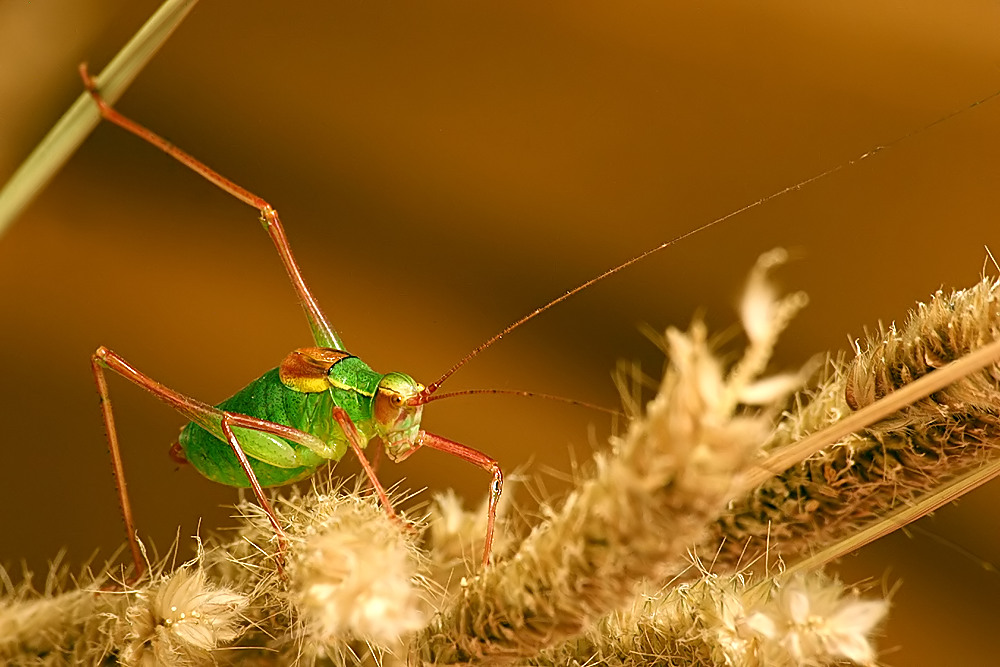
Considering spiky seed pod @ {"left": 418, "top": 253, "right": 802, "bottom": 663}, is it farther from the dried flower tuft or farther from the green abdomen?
the green abdomen

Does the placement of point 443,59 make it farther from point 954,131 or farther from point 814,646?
point 814,646

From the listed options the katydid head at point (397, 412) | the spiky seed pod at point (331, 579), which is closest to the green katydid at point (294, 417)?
the katydid head at point (397, 412)

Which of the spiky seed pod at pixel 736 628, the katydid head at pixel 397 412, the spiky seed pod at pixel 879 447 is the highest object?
the spiky seed pod at pixel 879 447

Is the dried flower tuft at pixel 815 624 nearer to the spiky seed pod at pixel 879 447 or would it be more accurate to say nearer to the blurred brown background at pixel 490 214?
the spiky seed pod at pixel 879 447

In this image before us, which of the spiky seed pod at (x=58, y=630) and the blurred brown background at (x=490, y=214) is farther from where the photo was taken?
the blurred brown background at (x=490, y=214)

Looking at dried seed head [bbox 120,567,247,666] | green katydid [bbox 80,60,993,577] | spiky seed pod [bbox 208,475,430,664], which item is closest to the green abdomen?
green katydid [bbox 80,60,993,577]

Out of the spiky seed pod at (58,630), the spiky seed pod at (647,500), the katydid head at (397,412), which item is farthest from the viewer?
the katydid head at (397,412)

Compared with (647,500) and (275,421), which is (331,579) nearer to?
(647,500)
